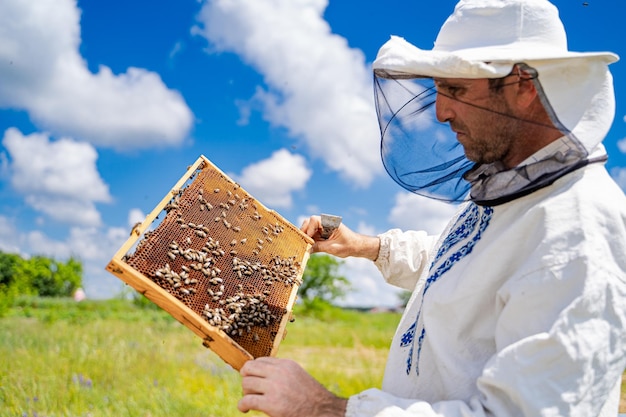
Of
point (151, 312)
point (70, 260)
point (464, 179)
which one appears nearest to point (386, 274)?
point (464, 179)

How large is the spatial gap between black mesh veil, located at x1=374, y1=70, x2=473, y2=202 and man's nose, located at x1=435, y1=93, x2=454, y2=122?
50 cm

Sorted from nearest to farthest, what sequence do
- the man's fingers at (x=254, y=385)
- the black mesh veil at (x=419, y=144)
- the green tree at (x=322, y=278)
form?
the man's fingers at (x=254, y=385), the black mesh veil at (x=419, y=144), the green tree at (x=322, y=278)

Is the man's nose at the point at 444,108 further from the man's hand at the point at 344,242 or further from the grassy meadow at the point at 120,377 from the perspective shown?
the grassy meadow at the point at 120,377

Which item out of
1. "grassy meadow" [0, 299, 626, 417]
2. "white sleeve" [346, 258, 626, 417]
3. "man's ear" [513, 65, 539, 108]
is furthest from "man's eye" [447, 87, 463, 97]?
"grassy meadow" [0, 299, 626, 417]

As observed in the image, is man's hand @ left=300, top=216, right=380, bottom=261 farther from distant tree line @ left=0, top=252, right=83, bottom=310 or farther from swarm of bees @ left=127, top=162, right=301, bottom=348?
distant tree line @ left=0, top=252, right=83, bottom=310

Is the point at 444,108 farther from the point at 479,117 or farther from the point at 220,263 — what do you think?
the point at 220,263

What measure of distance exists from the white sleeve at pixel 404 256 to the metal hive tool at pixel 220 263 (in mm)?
559

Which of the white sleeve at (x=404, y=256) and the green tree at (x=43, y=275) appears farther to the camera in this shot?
the green tree at (x=43, y=275)

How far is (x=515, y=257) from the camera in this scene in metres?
2.41

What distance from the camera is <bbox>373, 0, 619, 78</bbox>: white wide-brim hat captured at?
2430 mm

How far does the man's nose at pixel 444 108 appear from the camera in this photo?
2768 mm

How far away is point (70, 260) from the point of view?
124ft

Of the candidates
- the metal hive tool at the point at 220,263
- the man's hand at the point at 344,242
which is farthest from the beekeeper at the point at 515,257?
the man's hand at the point at 344,242

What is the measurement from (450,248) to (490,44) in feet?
3.34
